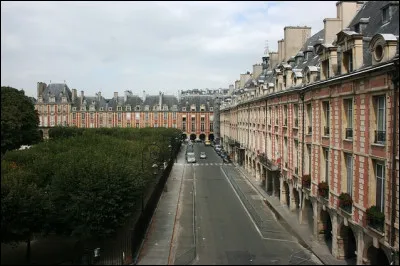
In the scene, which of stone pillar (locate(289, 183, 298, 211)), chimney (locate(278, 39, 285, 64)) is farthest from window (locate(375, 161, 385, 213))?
chimney (locate(278, 39, 285, 64))

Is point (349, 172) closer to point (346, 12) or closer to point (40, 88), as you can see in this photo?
point (346, 12)

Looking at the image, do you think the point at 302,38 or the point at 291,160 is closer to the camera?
the point at 291,160

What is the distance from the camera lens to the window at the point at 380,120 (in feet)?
52.6

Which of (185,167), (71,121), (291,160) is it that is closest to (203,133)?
(71,121)

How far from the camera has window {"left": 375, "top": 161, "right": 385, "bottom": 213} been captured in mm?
16089

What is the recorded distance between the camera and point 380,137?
16250 millimetres

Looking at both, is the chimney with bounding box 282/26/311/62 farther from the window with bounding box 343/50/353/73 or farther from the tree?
the tree

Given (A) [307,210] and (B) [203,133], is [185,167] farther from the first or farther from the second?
(B) [203,133]

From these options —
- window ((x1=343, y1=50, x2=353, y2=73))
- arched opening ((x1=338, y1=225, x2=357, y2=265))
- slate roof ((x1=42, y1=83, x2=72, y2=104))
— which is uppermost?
slate roof ((x1=42, y1=83, x2=72, y2=104))

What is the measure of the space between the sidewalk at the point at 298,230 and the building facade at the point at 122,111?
263ft

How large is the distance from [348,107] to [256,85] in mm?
28287

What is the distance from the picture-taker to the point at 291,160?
30.1 meters

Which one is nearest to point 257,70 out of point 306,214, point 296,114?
point 296,114

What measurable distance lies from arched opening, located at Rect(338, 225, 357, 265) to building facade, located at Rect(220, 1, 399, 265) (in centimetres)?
5
